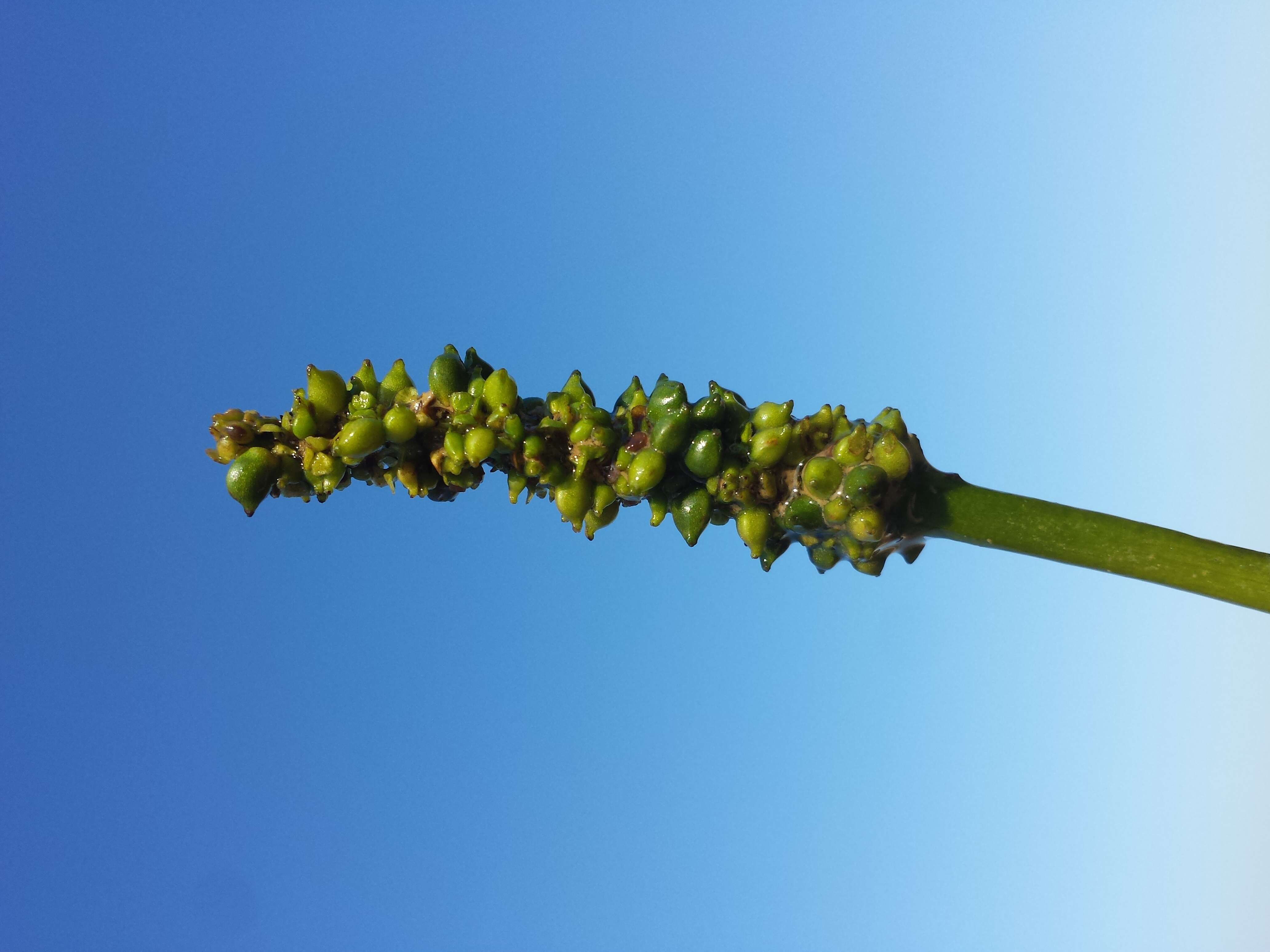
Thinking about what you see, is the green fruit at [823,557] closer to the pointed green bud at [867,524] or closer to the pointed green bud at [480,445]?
the pointed green bud at [867,524]

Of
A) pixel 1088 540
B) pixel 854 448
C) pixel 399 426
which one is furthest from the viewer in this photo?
pixel 399 426

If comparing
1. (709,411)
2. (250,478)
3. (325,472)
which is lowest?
(250,478)

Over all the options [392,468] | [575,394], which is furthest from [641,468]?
[392,468]

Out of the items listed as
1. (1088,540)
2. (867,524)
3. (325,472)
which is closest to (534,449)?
(325,472)

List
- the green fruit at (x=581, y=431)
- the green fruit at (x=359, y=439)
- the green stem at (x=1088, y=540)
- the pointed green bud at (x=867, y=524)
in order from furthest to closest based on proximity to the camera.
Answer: the green fruit at (x=581, y=431) → the green fruit at (x=359, y=439) → the pointed green bud at (x=867, y=524) → the green stem at (x=1088, y=540)

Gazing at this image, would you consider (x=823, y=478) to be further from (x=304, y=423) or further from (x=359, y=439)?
(x=304, y=423)

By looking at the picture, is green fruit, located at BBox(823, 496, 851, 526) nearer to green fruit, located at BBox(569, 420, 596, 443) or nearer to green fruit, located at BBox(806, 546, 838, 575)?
green fruit, located at BBox(806, 546, 838, 575)

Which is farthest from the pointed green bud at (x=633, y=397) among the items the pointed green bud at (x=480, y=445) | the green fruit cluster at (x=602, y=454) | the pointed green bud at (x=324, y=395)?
the pointed green bud at (x=324, y=395)
